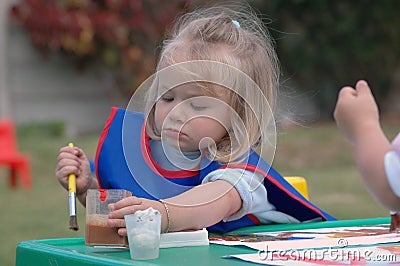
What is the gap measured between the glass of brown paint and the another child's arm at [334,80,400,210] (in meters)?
0.63

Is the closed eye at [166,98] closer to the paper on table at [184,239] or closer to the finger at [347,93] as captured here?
the paper on table at [184,239]

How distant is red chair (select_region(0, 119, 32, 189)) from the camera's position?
27.1 feet

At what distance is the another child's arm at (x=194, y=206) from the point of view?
217cm

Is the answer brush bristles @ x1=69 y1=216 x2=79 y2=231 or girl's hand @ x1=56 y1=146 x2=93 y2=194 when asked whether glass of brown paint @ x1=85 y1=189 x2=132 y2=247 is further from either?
girl's hand @ x1=56 y1=146 x2=93 y2=194

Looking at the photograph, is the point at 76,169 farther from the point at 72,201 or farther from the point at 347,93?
the point at 347,93

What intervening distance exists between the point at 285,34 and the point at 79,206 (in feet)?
21.2

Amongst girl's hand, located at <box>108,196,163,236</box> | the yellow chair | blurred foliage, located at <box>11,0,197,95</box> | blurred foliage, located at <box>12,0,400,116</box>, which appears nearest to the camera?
girl's hand, located at <box>108,196,163,236</box>

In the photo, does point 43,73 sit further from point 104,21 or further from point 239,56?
point 239,56

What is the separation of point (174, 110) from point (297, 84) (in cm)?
1161

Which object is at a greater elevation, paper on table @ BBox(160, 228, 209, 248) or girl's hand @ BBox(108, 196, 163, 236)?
girl's hand @ BBox(108, 196, 163, 236)

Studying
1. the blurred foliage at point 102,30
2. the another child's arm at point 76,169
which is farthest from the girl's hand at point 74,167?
the blurred foliage at point 102,30

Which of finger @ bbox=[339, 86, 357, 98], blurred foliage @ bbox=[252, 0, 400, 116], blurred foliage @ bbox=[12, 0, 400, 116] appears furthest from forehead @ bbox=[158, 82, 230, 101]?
blurred foliage @ bbox=[252, 0, 400, 116]

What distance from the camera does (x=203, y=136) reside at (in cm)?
249

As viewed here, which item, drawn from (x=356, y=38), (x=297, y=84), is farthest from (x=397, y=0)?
(x=297, y=84)
